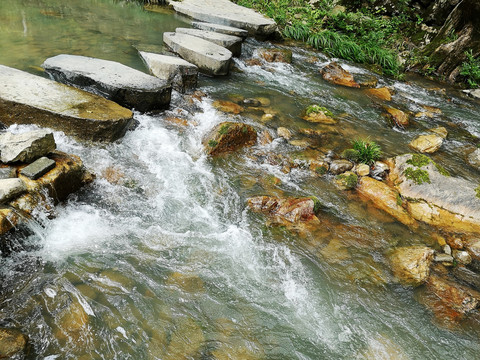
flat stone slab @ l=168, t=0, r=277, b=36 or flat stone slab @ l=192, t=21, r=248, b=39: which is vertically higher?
flat stone slab @ l=168, t=0, r=277, b=36

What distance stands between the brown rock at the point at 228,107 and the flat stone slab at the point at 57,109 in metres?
1.96

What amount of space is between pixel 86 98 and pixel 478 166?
275 inches

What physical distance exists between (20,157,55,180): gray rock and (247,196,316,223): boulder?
237 centimetres

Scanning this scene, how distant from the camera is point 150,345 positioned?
254cm

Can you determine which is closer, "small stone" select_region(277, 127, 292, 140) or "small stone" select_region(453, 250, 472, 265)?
"small stone" select_region(453, 250, 472, 265)

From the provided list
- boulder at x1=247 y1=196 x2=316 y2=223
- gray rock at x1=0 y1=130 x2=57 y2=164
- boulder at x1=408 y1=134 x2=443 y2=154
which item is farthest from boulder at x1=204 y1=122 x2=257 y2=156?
boulder at x1=408 y1=134 x2=443 y2=154

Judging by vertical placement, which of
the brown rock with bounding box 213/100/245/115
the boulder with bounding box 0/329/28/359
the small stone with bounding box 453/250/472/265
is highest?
the brown rock with bounding box 213/100/245/115

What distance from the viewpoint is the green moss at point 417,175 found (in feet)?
15.9

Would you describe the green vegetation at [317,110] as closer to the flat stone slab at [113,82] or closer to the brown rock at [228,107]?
the brown rock at [228,107]

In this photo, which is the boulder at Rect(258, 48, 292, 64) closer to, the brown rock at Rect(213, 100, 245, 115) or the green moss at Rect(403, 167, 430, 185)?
the brown rock at Rect(213, 100, 245, 115)

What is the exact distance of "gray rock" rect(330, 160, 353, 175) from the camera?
5.11 meters

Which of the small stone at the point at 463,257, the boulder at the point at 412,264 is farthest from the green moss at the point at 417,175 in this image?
the boulder at the point at 412,264

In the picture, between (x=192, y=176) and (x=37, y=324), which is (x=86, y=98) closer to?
(x=192, y=176)

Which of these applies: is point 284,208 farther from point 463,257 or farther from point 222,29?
point 222,29
